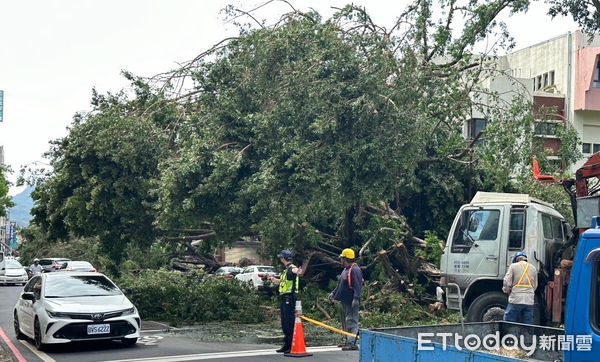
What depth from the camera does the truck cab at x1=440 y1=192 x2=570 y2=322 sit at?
12.9 m

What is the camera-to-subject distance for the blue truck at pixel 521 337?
16.0 feet

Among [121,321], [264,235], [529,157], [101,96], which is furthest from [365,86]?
[101,96]

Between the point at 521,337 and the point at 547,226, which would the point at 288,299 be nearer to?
the point at 547,226

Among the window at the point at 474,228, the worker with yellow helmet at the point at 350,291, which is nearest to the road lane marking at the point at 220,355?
the worker with yellow helmet at the point at 350,291

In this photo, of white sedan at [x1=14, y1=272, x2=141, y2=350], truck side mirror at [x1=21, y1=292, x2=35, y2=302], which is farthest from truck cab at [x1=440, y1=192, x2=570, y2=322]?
truck side mirror at [x1=21, y1=292, x2=35, y2=302]

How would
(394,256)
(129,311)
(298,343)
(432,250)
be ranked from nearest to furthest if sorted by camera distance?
(298,343), (129,311), (432,250), (394,256)

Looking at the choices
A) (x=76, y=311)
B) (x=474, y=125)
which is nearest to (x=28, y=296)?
(x=76, y=311)

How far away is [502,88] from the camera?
4012 cm

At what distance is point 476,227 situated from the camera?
13352mm

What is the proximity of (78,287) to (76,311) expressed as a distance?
1293 mm

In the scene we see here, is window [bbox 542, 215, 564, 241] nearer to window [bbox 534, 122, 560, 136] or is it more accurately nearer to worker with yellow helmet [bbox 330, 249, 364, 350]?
worker with yellow helmet [bbox 330, 249, 364, 350]

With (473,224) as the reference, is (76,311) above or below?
below

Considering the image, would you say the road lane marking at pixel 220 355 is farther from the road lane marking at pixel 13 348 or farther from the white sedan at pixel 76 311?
the road lane marking at pixel 13 348

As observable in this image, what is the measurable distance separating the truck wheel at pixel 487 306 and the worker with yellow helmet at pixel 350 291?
1.98 m
